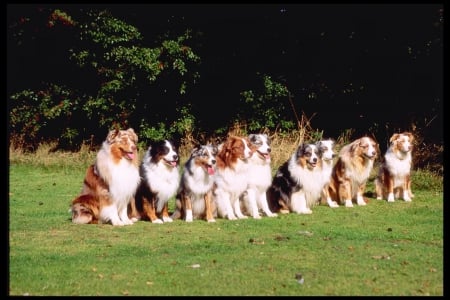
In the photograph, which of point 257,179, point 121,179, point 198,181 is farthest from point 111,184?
point 257,179

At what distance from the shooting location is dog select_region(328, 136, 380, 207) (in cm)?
1198

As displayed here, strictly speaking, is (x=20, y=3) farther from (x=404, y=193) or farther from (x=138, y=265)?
(x=138, y=265)

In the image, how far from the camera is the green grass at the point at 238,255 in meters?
6.03

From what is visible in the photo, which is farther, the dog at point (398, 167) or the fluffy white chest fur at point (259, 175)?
the dog at point (398, 167)

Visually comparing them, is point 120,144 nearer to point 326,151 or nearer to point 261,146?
point 261,146

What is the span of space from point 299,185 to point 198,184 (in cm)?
209

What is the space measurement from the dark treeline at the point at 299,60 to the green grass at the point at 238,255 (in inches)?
356

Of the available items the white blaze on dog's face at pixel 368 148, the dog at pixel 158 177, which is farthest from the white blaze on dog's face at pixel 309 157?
the dog at pixel 158 177

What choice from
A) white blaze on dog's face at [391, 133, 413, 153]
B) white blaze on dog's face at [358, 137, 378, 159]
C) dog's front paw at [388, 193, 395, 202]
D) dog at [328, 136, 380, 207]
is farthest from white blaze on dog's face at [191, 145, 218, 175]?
white blaze on dog's face at [391, 133, 413, 153]

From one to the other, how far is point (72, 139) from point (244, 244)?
15.8 metres

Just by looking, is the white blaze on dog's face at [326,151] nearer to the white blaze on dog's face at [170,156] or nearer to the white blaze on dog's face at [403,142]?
the white blaze on dog's face at [403,142]

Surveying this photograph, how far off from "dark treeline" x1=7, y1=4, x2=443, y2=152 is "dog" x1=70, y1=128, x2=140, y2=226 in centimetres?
1138

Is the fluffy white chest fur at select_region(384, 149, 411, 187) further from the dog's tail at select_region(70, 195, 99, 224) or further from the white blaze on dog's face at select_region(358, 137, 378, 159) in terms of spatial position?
the dog's tail at select_region(70, 195, 99, 224)

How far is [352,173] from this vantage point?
12.0 meters
